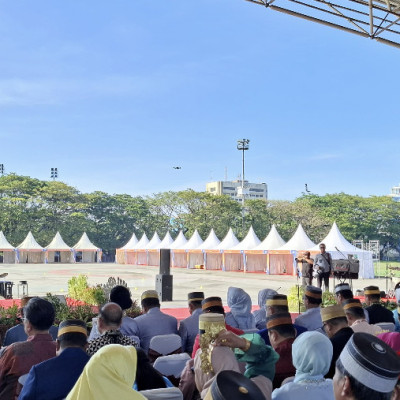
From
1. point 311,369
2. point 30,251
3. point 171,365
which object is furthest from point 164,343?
point 30,251

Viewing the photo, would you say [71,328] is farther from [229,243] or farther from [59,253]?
[59,253]

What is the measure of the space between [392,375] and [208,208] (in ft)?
214

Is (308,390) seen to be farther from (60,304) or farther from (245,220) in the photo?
(245,220)

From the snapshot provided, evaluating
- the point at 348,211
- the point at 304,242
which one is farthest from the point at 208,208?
the point at 304,242

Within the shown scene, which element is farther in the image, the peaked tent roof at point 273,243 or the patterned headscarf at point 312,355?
the peaked tent roof at point 273,243

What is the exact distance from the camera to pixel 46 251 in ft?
201

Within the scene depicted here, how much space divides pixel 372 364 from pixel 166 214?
251 ft

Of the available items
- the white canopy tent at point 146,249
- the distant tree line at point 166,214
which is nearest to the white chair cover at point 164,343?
the white canopy tent at point 146,249

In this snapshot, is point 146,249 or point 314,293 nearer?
point 314,293

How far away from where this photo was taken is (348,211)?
228 feet

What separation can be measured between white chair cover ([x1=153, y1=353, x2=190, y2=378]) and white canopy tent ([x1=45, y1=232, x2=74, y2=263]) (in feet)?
196

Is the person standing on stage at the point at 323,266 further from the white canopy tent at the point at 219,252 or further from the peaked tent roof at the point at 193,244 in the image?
the peaked tent roof at the point at 193,244

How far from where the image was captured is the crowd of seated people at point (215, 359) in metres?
1.83

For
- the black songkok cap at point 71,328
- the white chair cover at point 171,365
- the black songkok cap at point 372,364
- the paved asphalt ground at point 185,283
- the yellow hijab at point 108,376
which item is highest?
the black songkok cap at point 372,364
